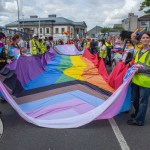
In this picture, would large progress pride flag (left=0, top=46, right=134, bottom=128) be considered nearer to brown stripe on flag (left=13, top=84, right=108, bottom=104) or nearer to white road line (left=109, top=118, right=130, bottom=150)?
→ brown stripe on flag (left=13, top=84, right=108, bottom=104)

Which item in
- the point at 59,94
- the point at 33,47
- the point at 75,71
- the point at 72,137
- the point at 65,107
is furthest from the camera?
the point at 33,47

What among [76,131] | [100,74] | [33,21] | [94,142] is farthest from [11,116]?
[33,21]

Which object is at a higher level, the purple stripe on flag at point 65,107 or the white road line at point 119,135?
the purple stripe on flag at point 65,107

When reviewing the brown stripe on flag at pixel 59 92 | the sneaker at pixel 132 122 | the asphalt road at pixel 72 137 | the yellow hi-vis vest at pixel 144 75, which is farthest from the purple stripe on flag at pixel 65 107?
the yellow hi-vis vest at pixel 144 75

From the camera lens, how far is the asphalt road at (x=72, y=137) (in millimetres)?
4531

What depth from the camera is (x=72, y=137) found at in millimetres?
4883

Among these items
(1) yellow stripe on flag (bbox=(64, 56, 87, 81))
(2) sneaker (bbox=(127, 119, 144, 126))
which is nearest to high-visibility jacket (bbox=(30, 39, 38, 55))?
(1) yellow stripe on flag (bbox=(64, 56, 87, 81))

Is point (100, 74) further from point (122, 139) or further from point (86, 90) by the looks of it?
point (122, 139)

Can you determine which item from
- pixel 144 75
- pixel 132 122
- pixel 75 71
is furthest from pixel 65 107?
pixel 75 71

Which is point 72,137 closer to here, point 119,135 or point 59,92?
point 119,135

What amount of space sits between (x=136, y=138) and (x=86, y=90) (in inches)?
113

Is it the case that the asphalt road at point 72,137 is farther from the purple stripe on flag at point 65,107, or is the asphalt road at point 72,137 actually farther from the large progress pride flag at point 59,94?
the purple stripe on flag at point 65,107

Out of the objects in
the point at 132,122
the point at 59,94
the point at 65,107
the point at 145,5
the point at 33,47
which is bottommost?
the point at 132,122

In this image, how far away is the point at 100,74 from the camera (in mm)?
10367
